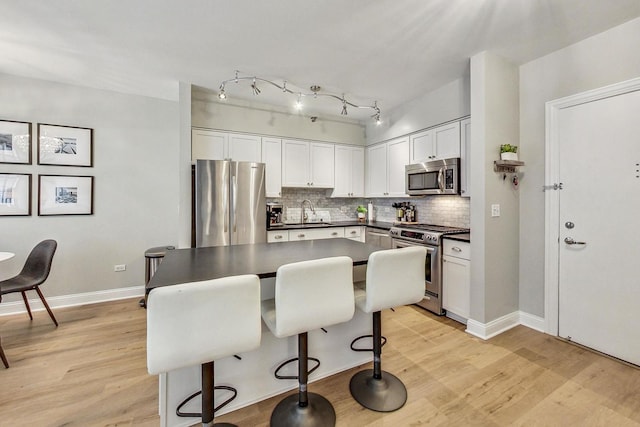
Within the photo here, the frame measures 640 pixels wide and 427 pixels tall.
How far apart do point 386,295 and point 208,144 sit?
307 cm

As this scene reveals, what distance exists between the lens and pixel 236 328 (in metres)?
1.28

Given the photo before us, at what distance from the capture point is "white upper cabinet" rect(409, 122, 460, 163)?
130 inches

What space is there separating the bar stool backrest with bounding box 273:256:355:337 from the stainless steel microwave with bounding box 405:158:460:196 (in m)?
2.30

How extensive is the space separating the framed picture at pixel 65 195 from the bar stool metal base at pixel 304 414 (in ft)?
11.4

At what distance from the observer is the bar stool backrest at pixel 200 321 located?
1.14 m

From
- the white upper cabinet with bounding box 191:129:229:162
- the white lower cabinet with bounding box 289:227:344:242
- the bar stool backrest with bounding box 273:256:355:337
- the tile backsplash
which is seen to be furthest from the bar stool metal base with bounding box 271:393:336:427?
the white upper cabinet with bounding box 191:129:229:162

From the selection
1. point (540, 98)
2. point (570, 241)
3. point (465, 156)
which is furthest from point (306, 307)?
point (540, 98)

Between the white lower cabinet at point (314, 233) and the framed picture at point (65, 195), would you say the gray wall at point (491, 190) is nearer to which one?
the white lower cabinet at point (314, 233)

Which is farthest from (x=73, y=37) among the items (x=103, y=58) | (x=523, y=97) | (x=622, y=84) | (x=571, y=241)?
(x=571, y=241)

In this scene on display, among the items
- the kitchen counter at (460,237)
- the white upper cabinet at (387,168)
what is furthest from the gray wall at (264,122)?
the kitchen counter at (460,237)

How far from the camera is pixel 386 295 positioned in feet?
5.63

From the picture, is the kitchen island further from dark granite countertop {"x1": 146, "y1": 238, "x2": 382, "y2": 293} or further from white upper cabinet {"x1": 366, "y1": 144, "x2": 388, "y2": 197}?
white upper cabinet {"x1": 366, "y1": 144, "x2": 388, "y2": 197}

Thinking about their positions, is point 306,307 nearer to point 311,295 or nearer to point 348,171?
point 311,295

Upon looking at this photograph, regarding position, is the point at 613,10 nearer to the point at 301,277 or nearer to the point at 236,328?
the point at 301,277
